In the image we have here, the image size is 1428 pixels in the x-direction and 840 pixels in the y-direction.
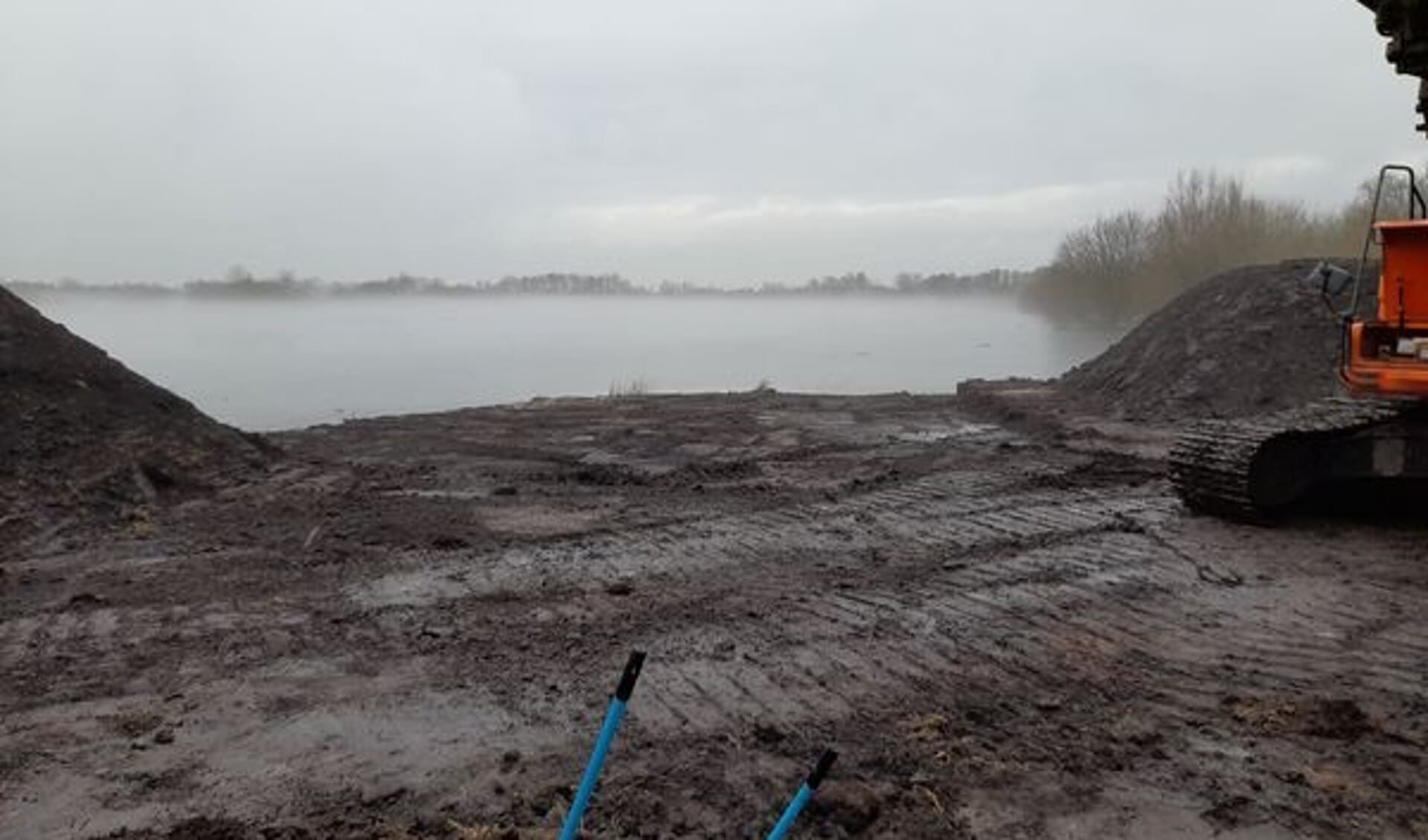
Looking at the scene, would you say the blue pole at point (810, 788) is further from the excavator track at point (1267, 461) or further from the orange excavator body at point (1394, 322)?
the excavator track at point (1267, 461)

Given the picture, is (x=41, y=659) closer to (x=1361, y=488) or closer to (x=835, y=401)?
(x=1361, y=488)

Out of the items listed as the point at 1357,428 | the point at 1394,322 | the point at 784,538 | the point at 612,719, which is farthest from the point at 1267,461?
the point at 612,719

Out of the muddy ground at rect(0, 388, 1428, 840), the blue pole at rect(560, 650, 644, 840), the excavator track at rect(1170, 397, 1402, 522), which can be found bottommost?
the muddy ground at rect(0, 388, 1428, 840)

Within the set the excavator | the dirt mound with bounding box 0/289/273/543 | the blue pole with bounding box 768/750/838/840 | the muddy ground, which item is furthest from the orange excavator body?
the dirt mound with bounding box 0/289/273/543

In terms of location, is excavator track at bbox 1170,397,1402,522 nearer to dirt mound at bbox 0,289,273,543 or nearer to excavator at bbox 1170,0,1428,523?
excavator at bbox 1170,0,1428,523

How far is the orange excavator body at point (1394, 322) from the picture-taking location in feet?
24.6

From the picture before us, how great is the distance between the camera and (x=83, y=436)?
10.3 meters

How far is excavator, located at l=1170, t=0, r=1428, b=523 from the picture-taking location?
7504mm

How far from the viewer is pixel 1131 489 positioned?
32.4 ft

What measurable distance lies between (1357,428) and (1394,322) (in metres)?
0.74

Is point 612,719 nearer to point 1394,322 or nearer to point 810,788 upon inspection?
point 810,788

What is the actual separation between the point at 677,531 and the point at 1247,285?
13607mm

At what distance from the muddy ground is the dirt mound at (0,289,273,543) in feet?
1.35

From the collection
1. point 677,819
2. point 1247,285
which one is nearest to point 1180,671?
point 677,819
